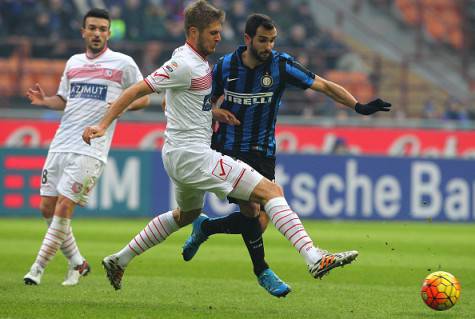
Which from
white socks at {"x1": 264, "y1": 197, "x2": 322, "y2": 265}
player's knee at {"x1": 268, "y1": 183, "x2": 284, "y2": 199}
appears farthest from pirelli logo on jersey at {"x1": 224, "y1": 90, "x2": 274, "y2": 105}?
white socks at {"x1": 264, "y1": 197, "x2": 322, "y2": 265}

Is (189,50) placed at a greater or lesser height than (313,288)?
greater

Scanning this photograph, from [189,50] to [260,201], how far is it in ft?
3.95

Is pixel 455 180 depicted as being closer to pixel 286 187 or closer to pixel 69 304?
pixel 286 187

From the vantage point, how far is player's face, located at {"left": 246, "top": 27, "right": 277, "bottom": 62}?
288 inches

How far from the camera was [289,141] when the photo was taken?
782 inches

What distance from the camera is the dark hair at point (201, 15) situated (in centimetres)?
717

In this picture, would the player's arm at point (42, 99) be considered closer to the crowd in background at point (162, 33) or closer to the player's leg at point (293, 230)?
the player's leg at point (293, 230)

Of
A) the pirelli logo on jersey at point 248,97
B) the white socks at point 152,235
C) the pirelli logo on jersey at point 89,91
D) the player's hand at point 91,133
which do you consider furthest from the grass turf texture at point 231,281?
the pirelli logo on jersey at point 89,91

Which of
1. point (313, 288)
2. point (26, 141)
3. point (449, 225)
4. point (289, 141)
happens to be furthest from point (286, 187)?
point (313, 288)

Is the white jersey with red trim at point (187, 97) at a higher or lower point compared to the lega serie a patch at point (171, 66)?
lower

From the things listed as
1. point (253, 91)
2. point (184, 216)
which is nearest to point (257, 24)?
point (253, 91)

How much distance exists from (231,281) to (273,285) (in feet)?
5.65

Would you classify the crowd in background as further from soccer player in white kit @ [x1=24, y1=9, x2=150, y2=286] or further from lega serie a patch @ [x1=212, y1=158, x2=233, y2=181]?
lega serie a patch @ [x1=212, y1=158, x2=233, y2=181]

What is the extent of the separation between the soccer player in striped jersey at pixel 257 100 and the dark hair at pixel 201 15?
0.34m
